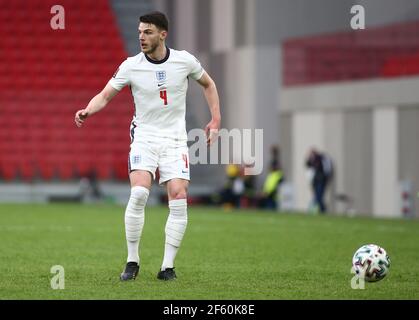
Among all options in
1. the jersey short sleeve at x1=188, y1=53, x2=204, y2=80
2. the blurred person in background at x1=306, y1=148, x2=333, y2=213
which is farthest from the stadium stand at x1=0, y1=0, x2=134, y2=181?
the jersey short sleeve at x1=188, y1=53, x2=204, y2=80

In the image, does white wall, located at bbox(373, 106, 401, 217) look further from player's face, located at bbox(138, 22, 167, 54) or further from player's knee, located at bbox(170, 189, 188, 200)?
player's face, located at bbox(138, 22, 167, 54)

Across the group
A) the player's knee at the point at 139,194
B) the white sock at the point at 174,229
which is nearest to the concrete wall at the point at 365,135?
the white sock at the point at 174,229

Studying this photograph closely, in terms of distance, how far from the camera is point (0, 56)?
30562 mm

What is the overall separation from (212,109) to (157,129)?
532 millimetres

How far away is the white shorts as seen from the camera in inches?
360

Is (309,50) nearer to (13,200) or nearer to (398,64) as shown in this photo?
(398,64)

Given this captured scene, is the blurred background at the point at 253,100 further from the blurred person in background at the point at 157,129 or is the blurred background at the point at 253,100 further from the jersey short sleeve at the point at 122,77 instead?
the jersey short sleeve at the point at 122,77

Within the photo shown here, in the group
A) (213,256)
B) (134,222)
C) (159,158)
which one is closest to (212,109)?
(159,158)

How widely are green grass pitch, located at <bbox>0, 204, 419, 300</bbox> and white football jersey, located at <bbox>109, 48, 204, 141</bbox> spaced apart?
127 cm

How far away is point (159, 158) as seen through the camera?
9.23m

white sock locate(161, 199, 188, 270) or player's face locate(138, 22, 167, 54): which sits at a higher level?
player's face locate(138, 22, 167, 54)

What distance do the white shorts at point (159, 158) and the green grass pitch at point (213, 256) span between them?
91 cm

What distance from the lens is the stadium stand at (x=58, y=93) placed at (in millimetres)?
28734
